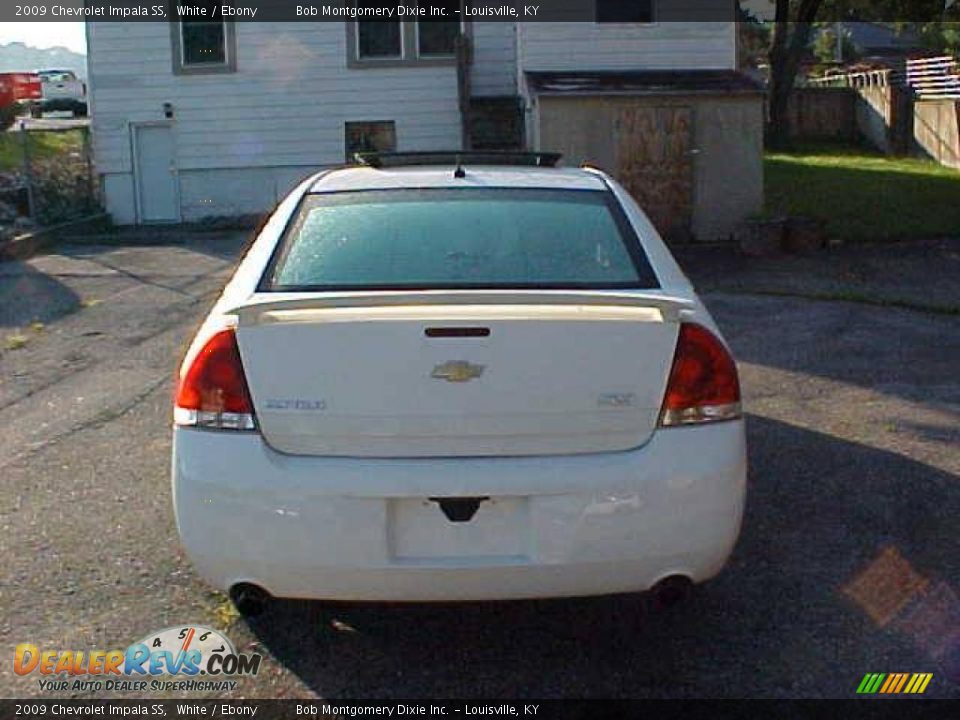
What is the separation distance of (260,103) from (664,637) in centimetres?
1860

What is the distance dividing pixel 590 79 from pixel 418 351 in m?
14.1

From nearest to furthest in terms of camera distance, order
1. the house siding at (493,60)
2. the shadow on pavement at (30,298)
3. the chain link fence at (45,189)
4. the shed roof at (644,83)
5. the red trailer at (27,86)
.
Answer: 1. the shadow on pavement at (30,298)
2. the shed roof at (644,83)
3. the chain link fence at (45,189)
4. the house siding at (493,60)
5. the red trailer at (27,86)

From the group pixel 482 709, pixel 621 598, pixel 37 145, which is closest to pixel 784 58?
pixel 37 145

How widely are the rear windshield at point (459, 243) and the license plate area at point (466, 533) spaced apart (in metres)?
0.84

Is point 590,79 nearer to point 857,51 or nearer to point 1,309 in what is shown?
point 1,309

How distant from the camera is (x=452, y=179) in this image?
17.4ft

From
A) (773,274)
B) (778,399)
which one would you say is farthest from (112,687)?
(773,274)

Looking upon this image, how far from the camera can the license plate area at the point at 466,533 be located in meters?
3.97

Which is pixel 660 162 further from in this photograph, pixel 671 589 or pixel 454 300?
pixel 671 589

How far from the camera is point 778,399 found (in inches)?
313

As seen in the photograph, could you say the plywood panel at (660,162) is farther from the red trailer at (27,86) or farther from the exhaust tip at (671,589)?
the red trailer at (27,86)

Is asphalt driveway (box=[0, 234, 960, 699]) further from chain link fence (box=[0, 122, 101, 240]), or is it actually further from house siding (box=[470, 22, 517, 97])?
house siding (box=[470, 22, 517, 97])

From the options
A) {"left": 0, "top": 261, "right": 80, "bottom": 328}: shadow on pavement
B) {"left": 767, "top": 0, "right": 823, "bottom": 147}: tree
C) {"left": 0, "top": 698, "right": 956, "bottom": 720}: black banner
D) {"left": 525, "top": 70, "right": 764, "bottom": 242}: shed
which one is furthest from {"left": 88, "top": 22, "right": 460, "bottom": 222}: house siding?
{"left": 0, "top": 698, "right": 956, "bottom": 720}: black banner

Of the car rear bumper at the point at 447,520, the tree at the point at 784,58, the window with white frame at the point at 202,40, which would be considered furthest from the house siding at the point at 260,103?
the car rear bumper at the point at 447,520
